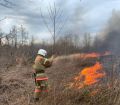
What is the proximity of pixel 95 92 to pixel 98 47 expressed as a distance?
9.60 metres

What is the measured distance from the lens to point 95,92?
8547mm

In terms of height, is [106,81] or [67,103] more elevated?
[106,81]

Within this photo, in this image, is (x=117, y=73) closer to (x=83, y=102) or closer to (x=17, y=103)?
(x=83, y=102)

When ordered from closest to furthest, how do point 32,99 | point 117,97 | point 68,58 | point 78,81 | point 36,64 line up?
point 117,97
point 78,81
point 32,99
point 36,64
point 68,58

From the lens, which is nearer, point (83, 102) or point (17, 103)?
point (83, 102)

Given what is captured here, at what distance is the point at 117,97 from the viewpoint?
7.98 m

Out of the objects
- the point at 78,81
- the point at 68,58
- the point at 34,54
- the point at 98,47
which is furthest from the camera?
the point at 34,54

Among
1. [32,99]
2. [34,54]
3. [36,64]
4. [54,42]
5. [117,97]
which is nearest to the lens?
[117,97]

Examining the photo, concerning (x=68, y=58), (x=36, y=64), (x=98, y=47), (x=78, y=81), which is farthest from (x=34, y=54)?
(x=78, y=81)

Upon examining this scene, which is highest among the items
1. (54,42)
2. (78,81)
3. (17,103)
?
(54,42)

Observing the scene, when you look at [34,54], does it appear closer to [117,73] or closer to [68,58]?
[68,58]

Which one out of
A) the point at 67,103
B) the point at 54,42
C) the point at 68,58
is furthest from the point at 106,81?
the point at 54,42

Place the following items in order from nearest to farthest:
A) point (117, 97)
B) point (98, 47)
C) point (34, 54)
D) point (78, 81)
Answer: point (117, 97) → point (78, 81) → point (98, 47) → point (34, 54)

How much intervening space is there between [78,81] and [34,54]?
23275 millimetres
